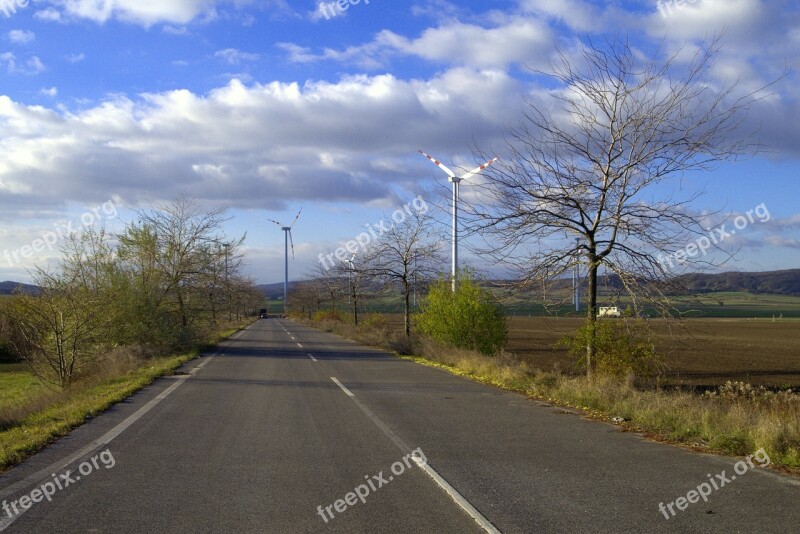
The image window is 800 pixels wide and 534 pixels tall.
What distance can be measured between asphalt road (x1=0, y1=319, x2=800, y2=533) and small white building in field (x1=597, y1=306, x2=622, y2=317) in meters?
3.90

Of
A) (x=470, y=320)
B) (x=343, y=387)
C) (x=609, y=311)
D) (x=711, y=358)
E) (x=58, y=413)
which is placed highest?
(x=609, y=311)

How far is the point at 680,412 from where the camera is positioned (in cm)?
1160

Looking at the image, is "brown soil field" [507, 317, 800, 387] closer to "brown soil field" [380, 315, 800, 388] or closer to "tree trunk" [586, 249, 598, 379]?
"brown soil field" [380, 315, 800, 388]

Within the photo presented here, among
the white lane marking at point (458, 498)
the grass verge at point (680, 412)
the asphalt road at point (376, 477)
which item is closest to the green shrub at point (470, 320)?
the grass verge at point (680, 412)

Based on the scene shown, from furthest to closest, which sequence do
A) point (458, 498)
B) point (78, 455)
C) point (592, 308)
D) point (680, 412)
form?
1. point (592, 308)
2. point (680, 412)
3. point (78, 455)
4. point (458, 498)

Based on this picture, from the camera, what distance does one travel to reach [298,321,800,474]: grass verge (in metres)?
9.41

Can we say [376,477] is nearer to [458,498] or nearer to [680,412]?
[458,498]

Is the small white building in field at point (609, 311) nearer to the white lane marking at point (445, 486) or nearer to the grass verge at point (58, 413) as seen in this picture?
the white lane marking at point (445, 486)

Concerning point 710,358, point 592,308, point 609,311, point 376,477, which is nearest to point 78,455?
point 376,477

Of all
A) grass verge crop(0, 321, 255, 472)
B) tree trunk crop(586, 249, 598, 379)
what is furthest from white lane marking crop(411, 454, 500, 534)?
tree trunk crop(586, 249, 598, 379)

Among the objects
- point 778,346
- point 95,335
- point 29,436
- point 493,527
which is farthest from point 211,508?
point 778,346

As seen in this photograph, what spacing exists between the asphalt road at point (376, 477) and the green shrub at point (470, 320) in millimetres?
15365

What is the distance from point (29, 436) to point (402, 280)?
26.0m

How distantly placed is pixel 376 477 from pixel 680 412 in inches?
241
